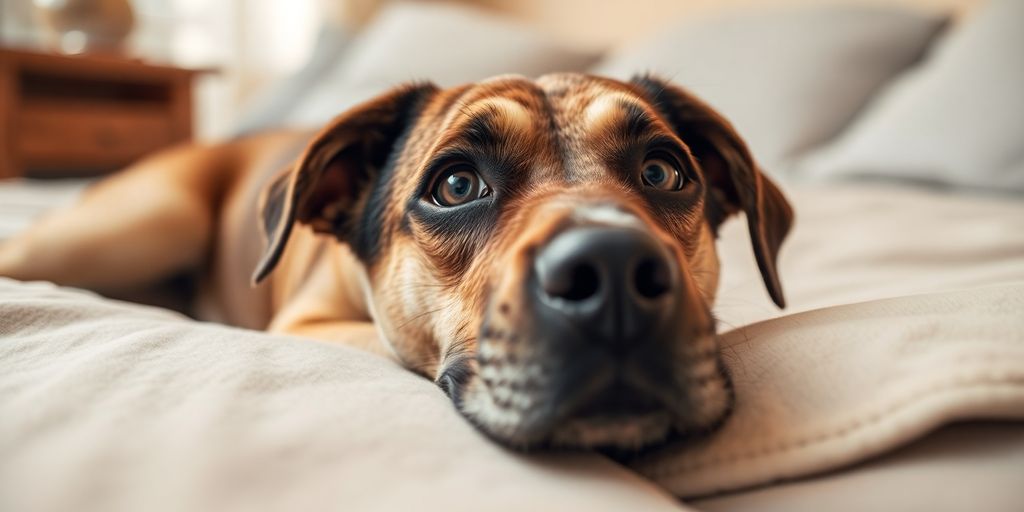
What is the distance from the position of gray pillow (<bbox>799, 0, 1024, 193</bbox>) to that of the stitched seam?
97.1 inches

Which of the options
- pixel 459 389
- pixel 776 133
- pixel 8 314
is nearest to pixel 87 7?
pixel 776 133

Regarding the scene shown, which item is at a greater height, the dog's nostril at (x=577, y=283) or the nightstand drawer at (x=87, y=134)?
the dog's nostril at (x=577, y=283)

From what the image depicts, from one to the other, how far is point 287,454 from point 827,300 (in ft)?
4.39

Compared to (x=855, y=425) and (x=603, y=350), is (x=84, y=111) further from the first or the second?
(x=855, y=425)

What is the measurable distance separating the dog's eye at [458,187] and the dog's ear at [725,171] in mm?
512

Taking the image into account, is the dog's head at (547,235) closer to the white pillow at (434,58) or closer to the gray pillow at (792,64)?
the gray pillow at (792,64)

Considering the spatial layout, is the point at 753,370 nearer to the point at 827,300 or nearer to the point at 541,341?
the point at 541,341

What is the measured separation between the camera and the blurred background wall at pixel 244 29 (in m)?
6.58

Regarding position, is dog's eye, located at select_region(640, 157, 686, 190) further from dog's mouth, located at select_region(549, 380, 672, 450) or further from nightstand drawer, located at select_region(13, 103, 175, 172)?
nightstand drawer, located at select_region(13, 103, 175, 172)

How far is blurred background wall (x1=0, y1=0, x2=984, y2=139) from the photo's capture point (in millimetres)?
6582

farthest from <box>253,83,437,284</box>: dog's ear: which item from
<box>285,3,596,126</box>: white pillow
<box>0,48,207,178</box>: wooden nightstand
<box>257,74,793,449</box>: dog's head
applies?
<box>0,48,207,178</box>: wooden nightstand

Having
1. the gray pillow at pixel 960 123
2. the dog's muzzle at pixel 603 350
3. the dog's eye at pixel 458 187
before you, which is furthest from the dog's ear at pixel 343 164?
the gray pillow at pixel 960 123

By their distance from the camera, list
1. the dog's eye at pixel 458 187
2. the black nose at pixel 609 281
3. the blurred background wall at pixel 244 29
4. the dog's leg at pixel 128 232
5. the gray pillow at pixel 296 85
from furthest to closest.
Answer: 1. the blurred background wall at pixel 244 29
2. the gray pillow at pixel 296 85
3. the dog's leg at pixel 128 232
4. the dog's eye at pixel 458 187
5. the black nose at pixel 609 281

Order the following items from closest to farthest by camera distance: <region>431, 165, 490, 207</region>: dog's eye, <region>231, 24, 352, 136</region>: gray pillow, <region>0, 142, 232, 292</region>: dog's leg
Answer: <region>431, 165, 490, 207</region>: dog's eye → <region>0, 142, 232, 292</region>: dog's leg → <region>231, 24, 352, 136</region>: gray pillow
